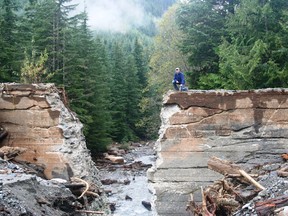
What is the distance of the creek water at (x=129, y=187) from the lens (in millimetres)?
16875

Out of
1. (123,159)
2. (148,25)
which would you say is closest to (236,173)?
(123,159)

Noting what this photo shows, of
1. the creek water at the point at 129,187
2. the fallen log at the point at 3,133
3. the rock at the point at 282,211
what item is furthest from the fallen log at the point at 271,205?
the fallen log at the point at 3,133

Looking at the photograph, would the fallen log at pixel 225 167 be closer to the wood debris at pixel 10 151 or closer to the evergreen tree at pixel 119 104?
the wood debris at pixel 10 151

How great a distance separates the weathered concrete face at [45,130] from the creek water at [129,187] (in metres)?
2.28

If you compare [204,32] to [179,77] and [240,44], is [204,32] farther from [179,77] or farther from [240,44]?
[179,77]

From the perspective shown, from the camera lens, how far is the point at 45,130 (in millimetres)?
12570

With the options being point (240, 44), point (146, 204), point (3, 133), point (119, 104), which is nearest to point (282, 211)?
point (3, 133)

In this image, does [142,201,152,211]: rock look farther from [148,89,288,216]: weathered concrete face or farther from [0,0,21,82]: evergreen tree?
[0,0,21,82]: evergreen tree

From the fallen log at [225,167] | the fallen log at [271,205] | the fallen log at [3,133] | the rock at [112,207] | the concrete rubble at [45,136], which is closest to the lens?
the fallen log at [271,205]

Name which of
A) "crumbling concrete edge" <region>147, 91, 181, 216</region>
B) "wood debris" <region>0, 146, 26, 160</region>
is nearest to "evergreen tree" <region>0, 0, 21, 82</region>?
"wood debris" <region>0, 146, 26, 160</region>

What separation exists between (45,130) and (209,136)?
455 centimetres

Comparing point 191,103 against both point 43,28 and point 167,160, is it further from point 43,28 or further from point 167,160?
point 43,28

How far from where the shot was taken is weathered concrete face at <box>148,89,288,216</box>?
11586 mm

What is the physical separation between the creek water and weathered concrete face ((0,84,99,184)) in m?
2.28
